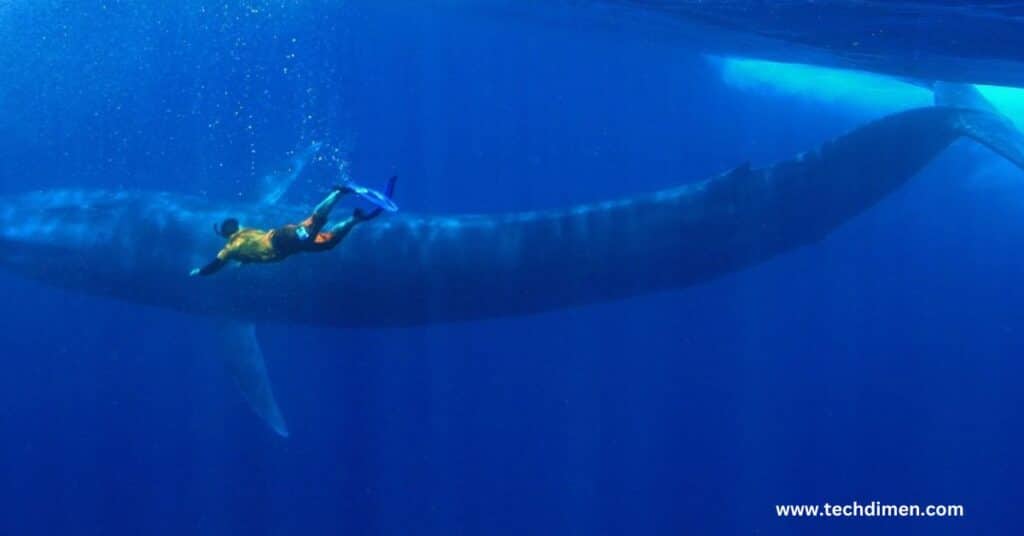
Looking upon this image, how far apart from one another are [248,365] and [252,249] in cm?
595

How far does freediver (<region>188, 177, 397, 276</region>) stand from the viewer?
4.61 m

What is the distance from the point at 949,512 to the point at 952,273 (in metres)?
5.43

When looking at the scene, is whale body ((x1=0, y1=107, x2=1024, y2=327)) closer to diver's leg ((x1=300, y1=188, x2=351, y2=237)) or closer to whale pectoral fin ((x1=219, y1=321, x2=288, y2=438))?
whale pectoral fin ((x1=219, y1=321, x2=288, y2=438))

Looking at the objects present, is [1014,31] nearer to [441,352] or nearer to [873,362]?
[873,362]

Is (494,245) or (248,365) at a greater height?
(494,245)

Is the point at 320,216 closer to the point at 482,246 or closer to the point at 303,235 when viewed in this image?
the point at 303,235

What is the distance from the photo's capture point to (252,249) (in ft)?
16.3

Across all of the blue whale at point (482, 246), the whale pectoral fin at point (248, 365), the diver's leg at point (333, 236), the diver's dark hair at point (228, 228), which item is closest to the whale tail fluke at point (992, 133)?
the blue whale at point (482, 246)

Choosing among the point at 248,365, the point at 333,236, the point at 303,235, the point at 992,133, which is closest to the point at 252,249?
the point at 303,235

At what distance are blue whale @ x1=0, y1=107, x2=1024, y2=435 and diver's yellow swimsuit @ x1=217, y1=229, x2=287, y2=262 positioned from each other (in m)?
4.09

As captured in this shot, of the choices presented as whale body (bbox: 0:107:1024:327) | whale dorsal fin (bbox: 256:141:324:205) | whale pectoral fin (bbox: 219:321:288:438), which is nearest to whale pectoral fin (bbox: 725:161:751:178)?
whale body (bbox: 0:107:1024:327)

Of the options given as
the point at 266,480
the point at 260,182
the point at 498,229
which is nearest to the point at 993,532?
the point at 498,229

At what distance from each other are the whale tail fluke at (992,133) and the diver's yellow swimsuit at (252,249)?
9.14m

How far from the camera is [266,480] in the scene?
14.1 metres
